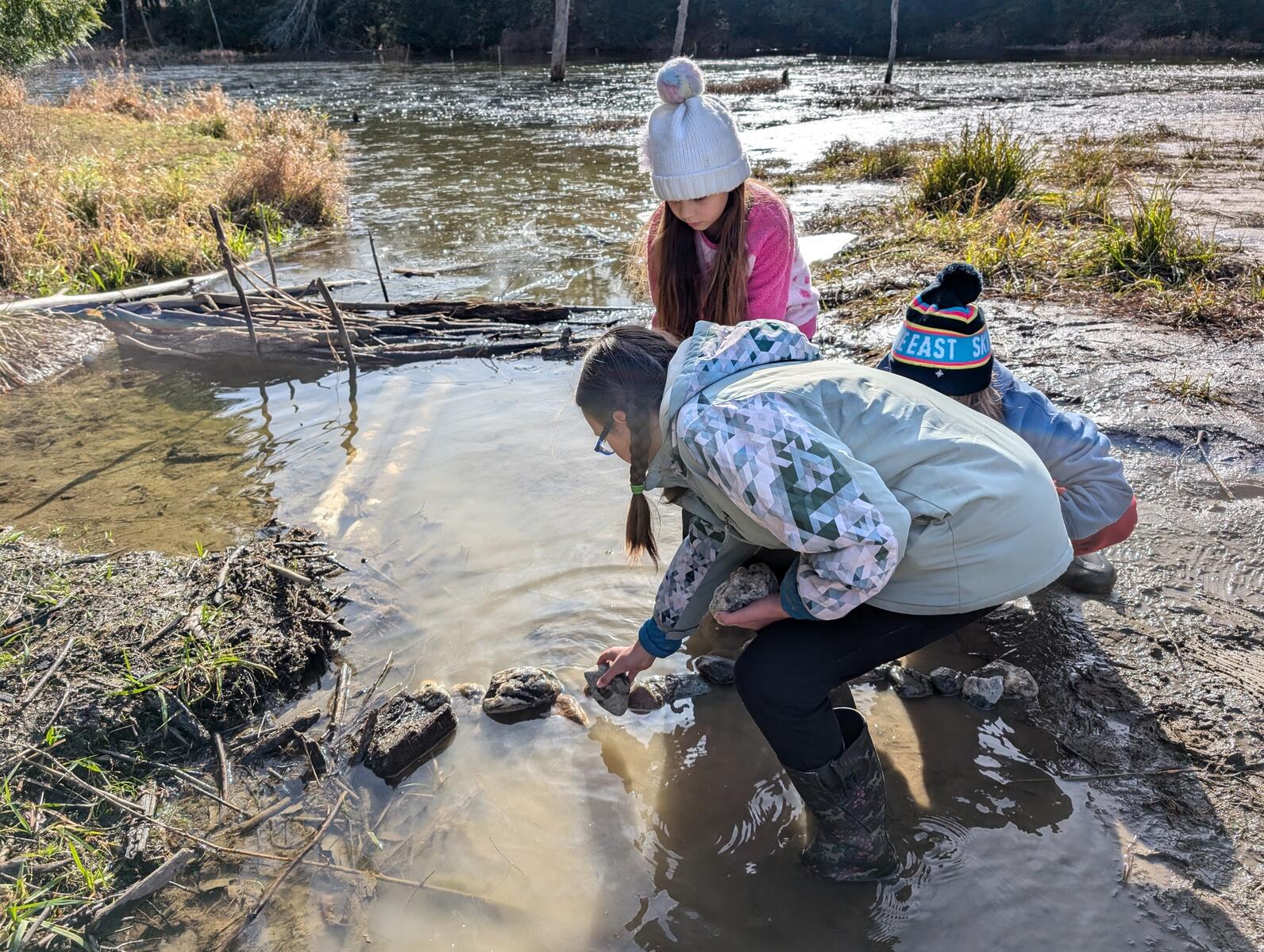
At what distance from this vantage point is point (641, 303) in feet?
22.0

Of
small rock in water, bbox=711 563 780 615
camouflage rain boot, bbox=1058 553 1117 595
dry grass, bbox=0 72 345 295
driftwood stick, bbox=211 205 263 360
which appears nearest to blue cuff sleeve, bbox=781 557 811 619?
small rock in water, bbox=711 563 780 615

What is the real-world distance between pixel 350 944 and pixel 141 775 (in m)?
0.91

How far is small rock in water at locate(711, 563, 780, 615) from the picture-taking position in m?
2.27

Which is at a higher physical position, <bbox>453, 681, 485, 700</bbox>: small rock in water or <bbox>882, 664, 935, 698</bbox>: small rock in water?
<bbox>882, 664, 935, 698</bbox>: small rock in water

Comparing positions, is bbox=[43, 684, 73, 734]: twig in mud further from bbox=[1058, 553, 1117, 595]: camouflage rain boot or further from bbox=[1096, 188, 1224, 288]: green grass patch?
bbox=[1096, 188, 1224, 288]: green grass patch

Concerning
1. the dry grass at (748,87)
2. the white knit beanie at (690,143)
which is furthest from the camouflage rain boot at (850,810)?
the dry grass at (748,87)

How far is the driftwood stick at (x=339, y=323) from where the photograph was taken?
5285mm

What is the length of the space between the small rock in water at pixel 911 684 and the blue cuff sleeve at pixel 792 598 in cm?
99

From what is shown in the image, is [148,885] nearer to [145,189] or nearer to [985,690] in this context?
[985,690]

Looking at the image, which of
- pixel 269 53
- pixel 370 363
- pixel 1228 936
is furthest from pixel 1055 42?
pixel 1228 936

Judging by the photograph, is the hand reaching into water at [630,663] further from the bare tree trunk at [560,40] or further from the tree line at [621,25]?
the tree line at [621,25]

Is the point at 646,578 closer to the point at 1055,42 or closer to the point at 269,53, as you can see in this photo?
the point at 1055,42

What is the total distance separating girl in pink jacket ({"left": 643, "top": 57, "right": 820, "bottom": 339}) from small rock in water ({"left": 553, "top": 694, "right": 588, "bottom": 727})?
130 cm

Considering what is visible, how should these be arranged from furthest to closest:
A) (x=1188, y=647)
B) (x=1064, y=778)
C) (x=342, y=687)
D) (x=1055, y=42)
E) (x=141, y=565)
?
1. (x=1055, y=42)
2. (x=141, y=565)
3. (x=342, y=687)
4. (x=1188, y=647)
5. (x=1064, y=778)
